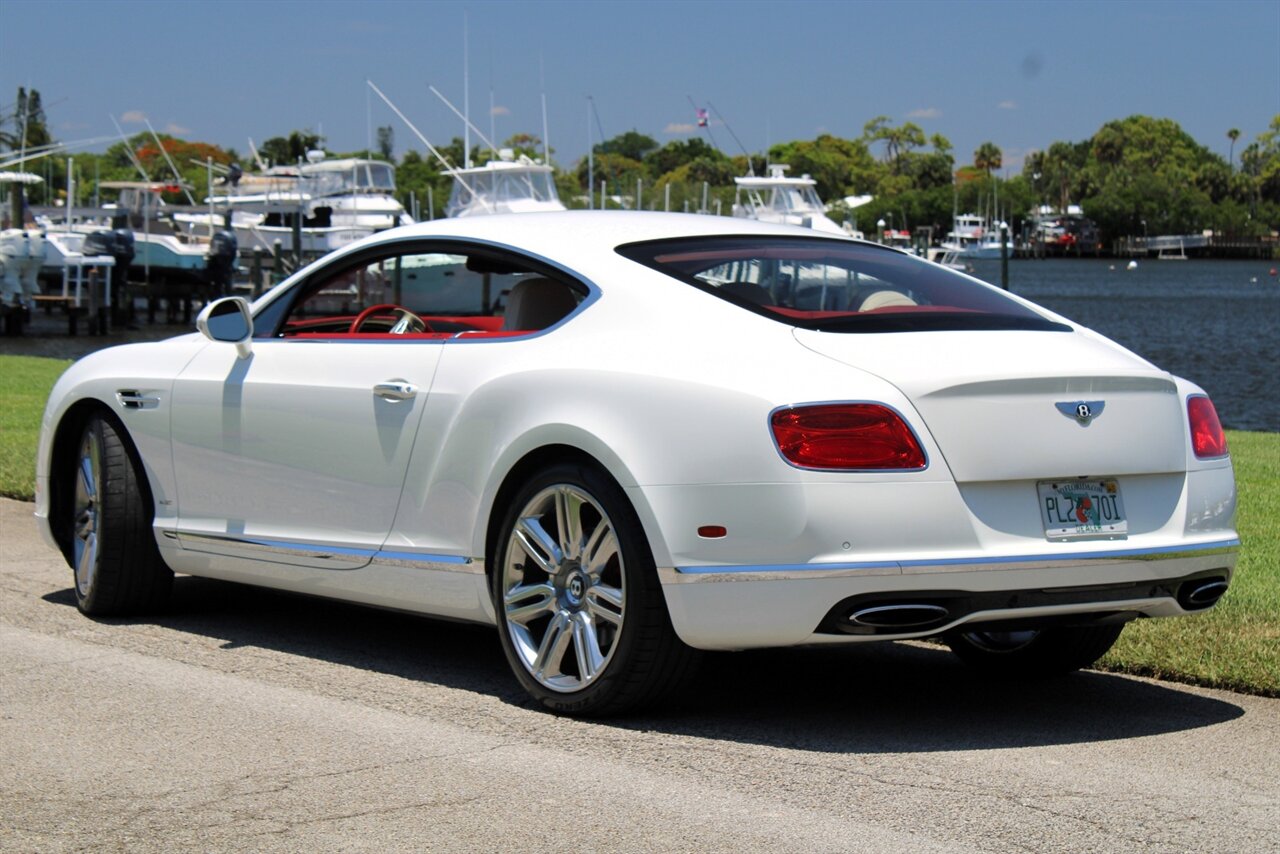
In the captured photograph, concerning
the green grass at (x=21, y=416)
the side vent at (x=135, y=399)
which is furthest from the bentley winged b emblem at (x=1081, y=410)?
the green grass at (x=21, y=416)

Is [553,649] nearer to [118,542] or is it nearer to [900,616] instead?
[900,616]

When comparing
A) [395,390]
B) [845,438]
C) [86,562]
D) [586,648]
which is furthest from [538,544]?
[86,562]

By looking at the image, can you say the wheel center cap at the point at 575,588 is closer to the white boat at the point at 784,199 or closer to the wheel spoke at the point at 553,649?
the wheel spoke at the point at 553,649

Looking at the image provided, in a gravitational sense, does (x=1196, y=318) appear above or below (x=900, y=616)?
above

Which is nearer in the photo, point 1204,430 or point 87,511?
point 1204,430

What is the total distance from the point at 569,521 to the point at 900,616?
1051 millimetres

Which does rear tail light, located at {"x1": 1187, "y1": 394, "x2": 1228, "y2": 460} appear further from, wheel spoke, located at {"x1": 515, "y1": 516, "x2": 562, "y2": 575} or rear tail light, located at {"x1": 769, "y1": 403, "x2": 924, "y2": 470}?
wheel spoke, located at {"x1": 515, "y1": 516, "x2": 562, "y2": 575}

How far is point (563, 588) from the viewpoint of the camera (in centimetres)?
548

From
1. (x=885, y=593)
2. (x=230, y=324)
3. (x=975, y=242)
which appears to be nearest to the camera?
(x=885, y=593)

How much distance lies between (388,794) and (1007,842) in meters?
1.53

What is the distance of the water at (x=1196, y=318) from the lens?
38.1m

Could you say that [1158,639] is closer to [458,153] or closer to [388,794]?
[388,794]

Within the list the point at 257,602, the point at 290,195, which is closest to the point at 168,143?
the point at 290,195

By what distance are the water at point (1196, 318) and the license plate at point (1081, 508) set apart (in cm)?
2356
